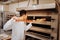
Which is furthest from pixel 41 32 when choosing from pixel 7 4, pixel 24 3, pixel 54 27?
pixel 7 4

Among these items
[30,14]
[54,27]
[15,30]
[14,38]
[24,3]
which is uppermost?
[24,3]

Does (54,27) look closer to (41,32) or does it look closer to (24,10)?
(41,32)

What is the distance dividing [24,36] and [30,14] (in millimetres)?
381

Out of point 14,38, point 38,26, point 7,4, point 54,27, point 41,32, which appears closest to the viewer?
point 54,27

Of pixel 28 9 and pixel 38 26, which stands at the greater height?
pixel 28 9

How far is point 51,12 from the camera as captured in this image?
155 centimetres

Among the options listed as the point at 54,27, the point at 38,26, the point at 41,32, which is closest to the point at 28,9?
the point at 38,26

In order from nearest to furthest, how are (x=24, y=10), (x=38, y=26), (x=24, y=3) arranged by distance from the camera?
(x=38, y=26) < (x=24, y=10) < (x=24, y=3)

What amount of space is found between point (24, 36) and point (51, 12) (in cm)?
71

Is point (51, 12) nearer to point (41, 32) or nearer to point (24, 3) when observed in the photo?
point (41, 32)

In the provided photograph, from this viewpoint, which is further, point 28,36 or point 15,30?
point 15,30

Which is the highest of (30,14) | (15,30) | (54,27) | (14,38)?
(30,14)

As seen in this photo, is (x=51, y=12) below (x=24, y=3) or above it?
below

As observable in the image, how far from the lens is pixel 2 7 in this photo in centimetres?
435
